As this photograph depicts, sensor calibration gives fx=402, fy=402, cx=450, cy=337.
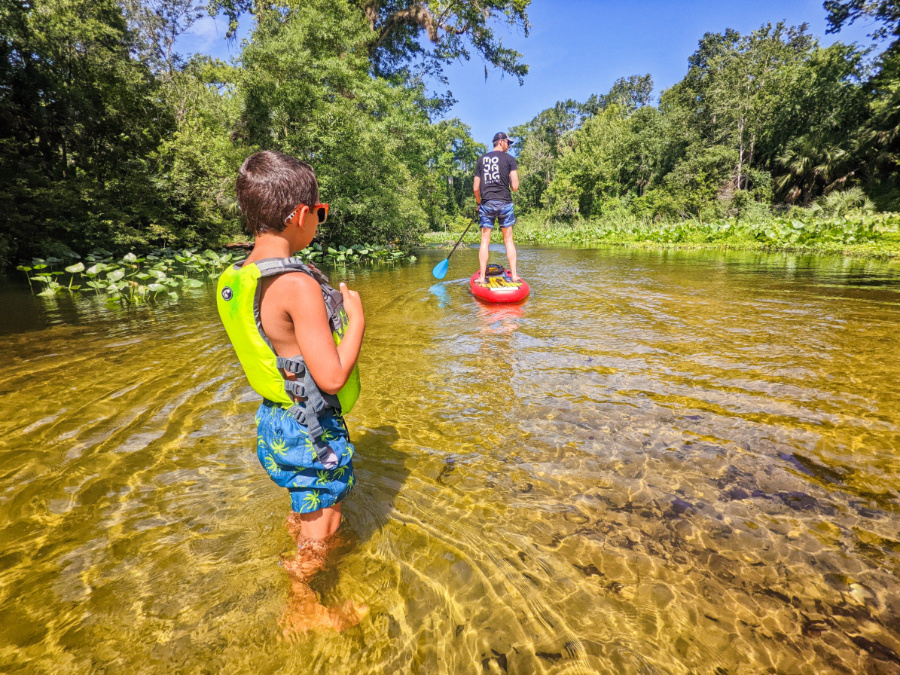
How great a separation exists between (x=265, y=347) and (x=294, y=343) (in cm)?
10

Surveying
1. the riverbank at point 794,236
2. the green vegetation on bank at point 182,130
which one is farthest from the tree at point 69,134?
the riverbank at point 794,236

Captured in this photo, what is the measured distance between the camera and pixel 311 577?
1715 mm

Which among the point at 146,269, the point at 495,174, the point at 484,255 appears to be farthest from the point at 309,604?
the point at 146,269

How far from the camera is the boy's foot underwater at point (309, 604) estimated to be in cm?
152

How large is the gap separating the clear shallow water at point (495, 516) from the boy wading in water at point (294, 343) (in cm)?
38

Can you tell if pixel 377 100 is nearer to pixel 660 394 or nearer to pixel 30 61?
pixel 30 61

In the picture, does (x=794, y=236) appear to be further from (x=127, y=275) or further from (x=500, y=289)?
(x=127, y=275)

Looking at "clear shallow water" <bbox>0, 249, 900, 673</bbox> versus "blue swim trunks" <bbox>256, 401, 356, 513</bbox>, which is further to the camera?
"blue swim trunks" <bbox>256, 401, 356, 513</bbox>

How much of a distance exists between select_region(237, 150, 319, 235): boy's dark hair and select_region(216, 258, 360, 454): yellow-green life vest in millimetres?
175

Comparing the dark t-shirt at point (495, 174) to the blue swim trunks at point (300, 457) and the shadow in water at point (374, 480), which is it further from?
the blue swim trunks at point (300, 457)

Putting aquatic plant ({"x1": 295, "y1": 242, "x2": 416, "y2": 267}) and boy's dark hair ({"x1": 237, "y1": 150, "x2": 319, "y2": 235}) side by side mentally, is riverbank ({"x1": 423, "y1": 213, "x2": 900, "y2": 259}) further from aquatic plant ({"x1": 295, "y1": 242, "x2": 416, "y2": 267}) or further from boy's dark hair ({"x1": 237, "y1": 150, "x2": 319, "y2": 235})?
boy's dark hair ({"x1": 237, "y1": 150, "x2": 319, "y2": 235})

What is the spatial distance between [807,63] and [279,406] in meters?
41.5

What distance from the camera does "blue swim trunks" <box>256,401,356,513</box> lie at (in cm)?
156

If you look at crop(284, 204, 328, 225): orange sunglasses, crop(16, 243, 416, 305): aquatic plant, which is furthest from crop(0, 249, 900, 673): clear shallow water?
crop(16, 243, 416, 305): aquatic plant
